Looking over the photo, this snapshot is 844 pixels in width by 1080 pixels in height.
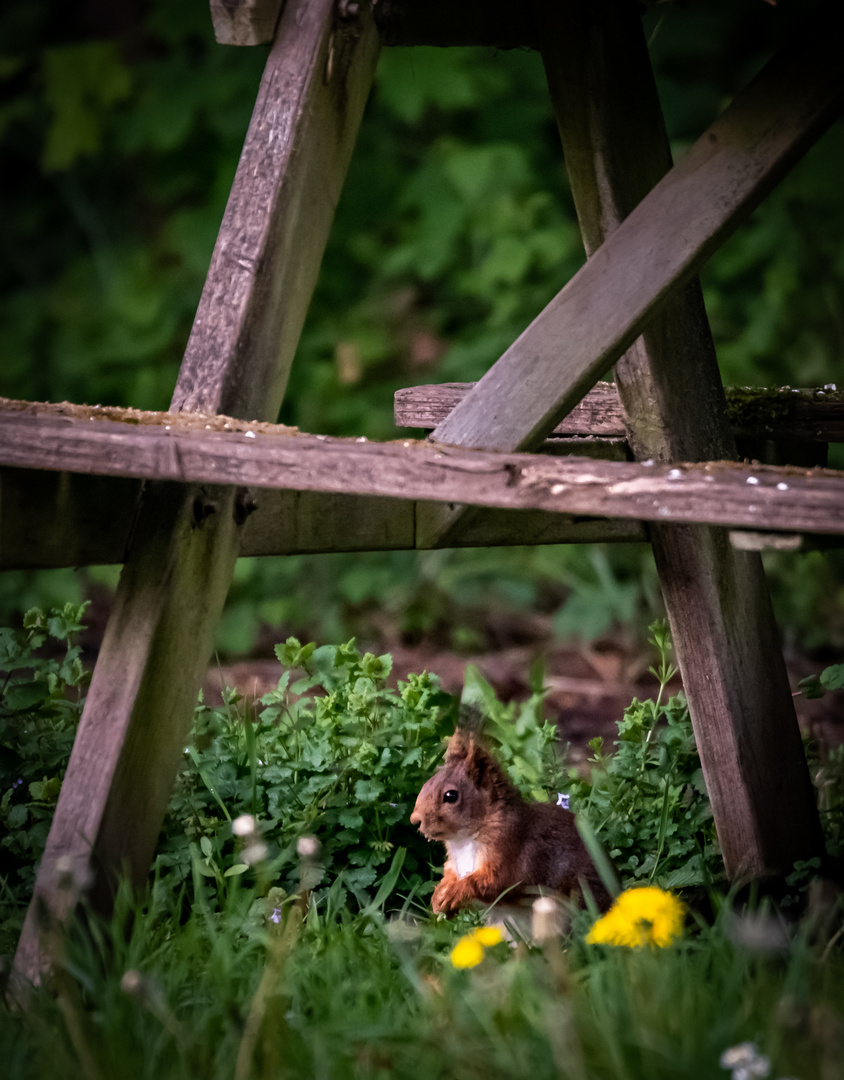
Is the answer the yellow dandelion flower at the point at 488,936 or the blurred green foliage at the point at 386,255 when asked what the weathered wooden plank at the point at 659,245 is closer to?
the yellow dandelion flower at the point at 488,936

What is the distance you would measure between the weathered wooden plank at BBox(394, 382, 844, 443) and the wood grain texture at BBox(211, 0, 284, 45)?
81 centimetres

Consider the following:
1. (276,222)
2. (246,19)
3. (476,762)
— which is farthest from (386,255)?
(476,762)

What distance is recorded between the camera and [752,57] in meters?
5.02

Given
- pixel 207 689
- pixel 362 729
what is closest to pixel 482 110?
pixel 207 689

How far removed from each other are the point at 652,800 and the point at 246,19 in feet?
6.02

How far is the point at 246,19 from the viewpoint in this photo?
6.15 ft

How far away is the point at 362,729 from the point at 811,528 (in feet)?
4.51

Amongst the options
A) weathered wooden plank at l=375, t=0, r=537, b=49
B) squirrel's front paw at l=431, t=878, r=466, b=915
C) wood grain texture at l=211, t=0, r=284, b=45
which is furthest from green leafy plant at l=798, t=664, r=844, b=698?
wood grain texture at l=211, t=0, r=284, b=45

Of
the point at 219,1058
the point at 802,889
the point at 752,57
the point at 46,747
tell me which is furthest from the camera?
the point at 752,57

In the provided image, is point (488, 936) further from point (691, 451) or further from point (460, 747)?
point (691, 451)

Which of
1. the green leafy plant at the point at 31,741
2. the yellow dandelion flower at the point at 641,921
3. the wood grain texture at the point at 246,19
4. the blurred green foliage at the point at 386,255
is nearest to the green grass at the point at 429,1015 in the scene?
the yellow dandelion flower at the point at 641,921

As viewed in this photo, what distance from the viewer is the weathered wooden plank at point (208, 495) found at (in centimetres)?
166

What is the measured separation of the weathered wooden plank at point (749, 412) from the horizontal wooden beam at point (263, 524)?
27 centimetres

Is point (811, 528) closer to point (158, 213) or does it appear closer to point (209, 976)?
point (209, 976)
